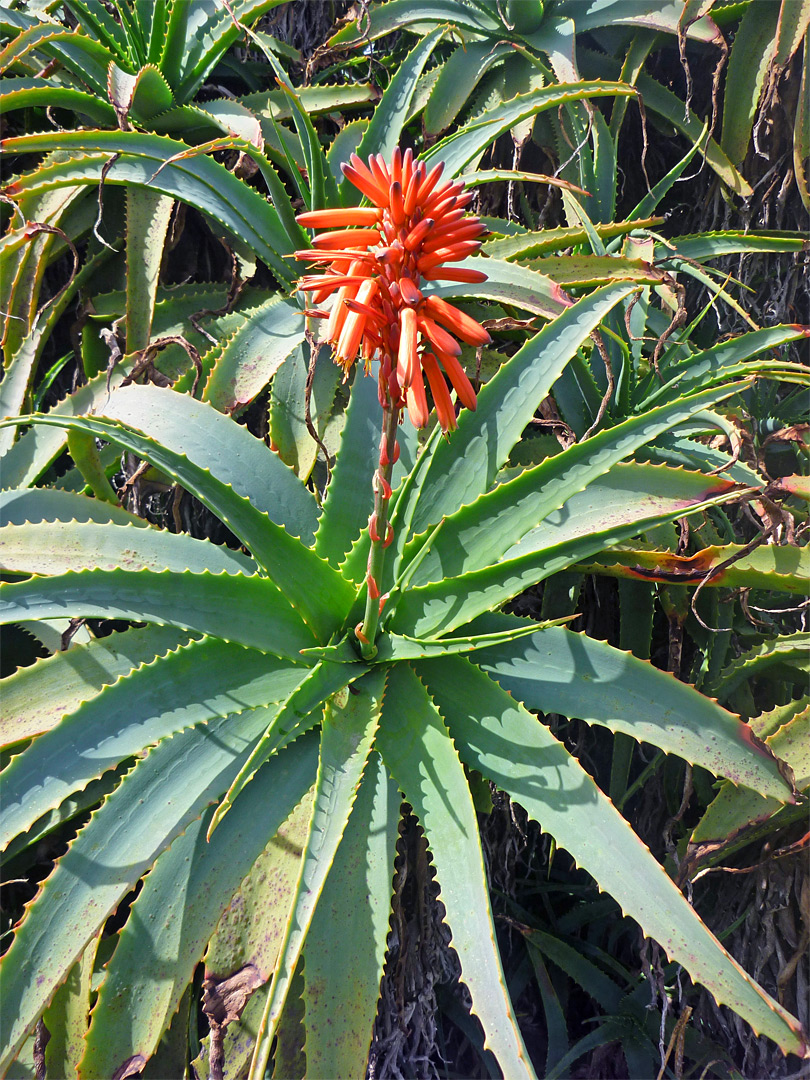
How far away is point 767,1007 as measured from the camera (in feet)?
2.68

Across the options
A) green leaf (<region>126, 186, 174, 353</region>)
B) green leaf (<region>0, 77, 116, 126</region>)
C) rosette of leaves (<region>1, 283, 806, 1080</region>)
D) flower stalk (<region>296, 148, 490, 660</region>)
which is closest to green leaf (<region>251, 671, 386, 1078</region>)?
rosette of leaves (<region>1, 283, 806, 1080</region>)

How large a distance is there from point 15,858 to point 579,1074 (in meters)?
1.16

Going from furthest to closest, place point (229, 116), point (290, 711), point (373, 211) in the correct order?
point (229, 116), point (290, 711), point (373, 211)

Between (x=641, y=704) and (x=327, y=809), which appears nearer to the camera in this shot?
(x=327, y=809)

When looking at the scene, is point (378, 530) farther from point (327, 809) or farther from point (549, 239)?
point (549, 239)

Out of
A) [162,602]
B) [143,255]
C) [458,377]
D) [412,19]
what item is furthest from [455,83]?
[162,602]

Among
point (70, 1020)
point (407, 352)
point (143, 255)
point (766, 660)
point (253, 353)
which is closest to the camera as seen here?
point (407, 352)

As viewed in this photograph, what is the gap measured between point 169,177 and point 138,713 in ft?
3.42

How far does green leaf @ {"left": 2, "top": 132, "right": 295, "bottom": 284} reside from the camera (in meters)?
1.38

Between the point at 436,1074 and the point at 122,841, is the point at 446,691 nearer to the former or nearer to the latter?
the point at 122,841

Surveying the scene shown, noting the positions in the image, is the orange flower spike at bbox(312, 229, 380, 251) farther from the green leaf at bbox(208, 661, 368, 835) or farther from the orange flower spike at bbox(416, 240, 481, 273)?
the green leaf at bbox(208, 661, 368, 835)

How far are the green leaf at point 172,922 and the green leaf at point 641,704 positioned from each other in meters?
0.37

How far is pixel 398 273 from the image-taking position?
2.43 feet

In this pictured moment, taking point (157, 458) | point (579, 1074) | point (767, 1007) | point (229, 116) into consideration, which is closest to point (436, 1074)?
point (579, 1074)
